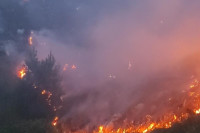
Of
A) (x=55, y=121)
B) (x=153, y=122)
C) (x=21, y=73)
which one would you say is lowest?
(x=153, y=122)

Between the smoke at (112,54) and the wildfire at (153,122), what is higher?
the smoke at (112,54)

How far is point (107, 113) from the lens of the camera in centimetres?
2648

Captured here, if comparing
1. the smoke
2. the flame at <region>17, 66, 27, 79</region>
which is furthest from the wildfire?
the flame at <region>17, 66, 27, 79</region>

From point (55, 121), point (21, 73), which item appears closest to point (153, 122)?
point (55, 121)

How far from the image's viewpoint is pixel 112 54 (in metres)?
48.4

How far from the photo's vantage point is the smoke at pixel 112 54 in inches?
1106

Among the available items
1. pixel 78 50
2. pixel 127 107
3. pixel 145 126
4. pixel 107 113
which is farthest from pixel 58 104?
pixel 78 50

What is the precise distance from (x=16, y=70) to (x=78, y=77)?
914cm

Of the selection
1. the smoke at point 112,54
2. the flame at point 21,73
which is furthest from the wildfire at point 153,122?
the flame at point 21,73

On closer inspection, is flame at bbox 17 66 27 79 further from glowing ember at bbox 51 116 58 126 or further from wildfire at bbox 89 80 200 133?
wildfire at bbox 89 80 200 133

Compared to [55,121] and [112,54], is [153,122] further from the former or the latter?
[112,54]

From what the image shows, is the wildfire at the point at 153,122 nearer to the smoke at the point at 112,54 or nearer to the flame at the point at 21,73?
the smoke at the point at 112,54

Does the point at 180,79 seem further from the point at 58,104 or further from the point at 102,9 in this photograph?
the point at 102,9

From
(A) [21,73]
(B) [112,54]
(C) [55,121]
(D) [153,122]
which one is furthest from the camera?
(B) [112,54]
